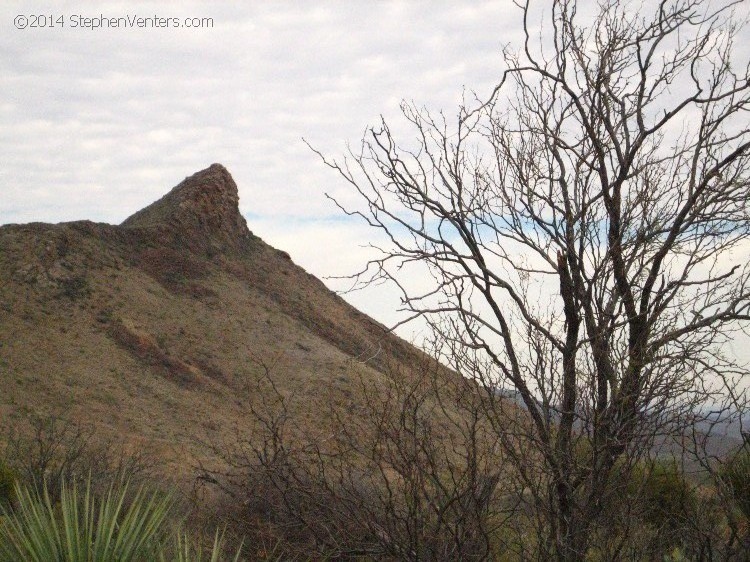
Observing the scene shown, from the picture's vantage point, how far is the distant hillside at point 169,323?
23828mm

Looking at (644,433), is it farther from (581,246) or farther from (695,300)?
(581,246)

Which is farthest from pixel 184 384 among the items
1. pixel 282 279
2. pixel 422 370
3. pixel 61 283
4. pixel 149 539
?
pixel 149 539

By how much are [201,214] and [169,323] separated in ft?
31.4

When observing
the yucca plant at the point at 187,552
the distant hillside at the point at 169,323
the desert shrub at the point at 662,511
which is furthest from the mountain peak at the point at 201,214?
the yucca plant at the point at 187,552

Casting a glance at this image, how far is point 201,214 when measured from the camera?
127 ft

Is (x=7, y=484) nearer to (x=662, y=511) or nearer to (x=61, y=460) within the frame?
(x=61, y=460)

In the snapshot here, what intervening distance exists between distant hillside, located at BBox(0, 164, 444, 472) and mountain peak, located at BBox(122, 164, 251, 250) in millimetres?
71

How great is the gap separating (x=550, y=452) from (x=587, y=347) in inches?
33.8

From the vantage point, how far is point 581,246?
6.41 metres

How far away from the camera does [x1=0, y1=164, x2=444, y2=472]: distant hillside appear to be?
2383 cm

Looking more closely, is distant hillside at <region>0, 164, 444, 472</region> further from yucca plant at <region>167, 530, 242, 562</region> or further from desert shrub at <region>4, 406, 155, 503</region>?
yucca plant at <region>167, 530, 242, 562</region>

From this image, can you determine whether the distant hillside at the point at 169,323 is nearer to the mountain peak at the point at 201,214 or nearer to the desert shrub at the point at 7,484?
the mountain peak at the point at 201,214

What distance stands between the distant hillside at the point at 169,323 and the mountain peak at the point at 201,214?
0.23 feet

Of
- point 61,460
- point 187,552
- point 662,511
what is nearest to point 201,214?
point 61,460
